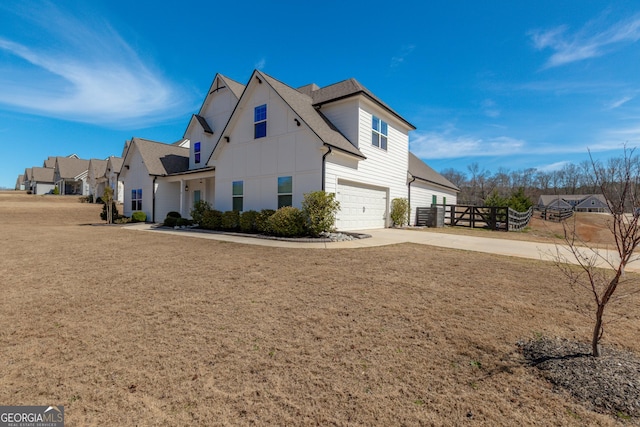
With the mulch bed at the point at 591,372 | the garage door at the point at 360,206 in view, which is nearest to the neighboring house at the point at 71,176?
the garage door at the point at 360,206

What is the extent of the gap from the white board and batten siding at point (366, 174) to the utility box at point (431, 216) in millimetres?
2778

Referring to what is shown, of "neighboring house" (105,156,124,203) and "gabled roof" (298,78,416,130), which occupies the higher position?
"gabled roof" (298,78,416,130)

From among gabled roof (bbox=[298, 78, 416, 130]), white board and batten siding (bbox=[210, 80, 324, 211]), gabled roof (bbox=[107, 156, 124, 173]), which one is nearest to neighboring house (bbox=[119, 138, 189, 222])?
white board and batten siding (bbox=[210, 80, 324, 211])

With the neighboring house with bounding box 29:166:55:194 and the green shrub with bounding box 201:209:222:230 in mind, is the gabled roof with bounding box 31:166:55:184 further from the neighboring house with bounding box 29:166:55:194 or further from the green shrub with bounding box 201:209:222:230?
the green shrub with bounding box 201:209:222:230

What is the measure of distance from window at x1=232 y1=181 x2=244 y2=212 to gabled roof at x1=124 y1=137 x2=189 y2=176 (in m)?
9.01

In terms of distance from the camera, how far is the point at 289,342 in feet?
11.2

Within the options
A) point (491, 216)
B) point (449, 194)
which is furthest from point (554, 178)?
point (491, 216)

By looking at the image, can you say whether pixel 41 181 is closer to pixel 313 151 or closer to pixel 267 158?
pixel 267 158

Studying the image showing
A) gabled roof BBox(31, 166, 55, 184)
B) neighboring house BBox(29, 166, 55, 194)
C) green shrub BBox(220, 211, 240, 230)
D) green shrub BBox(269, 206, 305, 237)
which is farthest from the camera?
gabled roof BBox(31, 166, 55, 184)

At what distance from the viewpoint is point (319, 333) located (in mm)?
3627

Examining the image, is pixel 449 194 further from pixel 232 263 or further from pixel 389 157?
pixel 232 263

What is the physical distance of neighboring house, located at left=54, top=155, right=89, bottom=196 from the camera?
151 ft

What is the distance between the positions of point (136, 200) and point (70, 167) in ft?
125

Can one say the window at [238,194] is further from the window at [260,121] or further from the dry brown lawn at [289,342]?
the dry brown lawn at [289,342]
